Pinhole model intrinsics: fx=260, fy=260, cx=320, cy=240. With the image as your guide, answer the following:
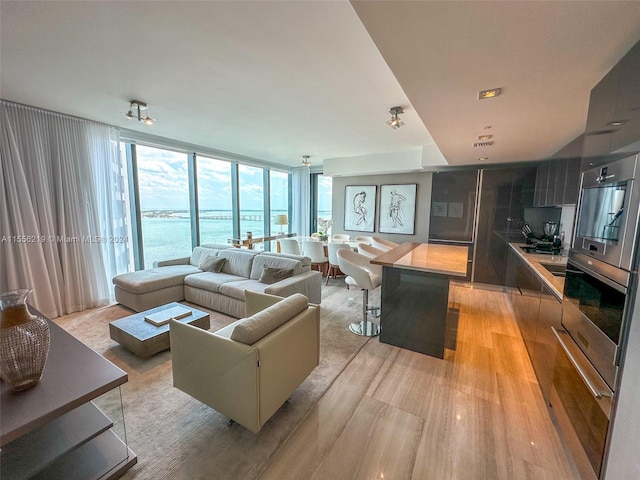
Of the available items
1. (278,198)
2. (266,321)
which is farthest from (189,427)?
(278,198)

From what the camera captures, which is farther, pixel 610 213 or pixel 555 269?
pixel 555 269

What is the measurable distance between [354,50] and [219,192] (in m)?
4.55

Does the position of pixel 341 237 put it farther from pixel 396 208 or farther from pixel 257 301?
pixel 257 301

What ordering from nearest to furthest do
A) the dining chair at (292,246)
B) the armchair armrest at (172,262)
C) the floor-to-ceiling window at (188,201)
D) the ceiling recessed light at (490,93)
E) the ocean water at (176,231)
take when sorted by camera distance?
the ceiling recessed light at (490,93), the armchair armrest at (172,262), the floor-to-ceiling window at (188,201), the ocean water at (176,231), the dining chair at (292,246)

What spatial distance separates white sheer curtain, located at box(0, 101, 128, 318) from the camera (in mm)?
2963

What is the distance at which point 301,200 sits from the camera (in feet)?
23.9

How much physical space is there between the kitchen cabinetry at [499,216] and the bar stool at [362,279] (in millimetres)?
2786

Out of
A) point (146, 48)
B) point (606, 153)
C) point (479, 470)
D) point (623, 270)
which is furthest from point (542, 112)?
point (146, 48)

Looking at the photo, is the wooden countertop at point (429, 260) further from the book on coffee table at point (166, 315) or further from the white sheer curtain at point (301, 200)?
the white sheer curtain at point (301, 200)

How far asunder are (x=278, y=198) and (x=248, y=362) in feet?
20.0

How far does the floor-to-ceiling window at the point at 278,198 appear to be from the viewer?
698cm

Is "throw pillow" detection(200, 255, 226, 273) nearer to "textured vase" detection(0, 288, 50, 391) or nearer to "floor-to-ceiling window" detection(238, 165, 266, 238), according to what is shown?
"floor-to-ceiling window" detection(238, 165, 266, 238)

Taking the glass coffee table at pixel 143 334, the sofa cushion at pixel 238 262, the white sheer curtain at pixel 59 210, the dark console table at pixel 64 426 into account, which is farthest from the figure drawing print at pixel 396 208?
the dark console table at pixel 64 426

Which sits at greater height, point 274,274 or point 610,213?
point 610,213
